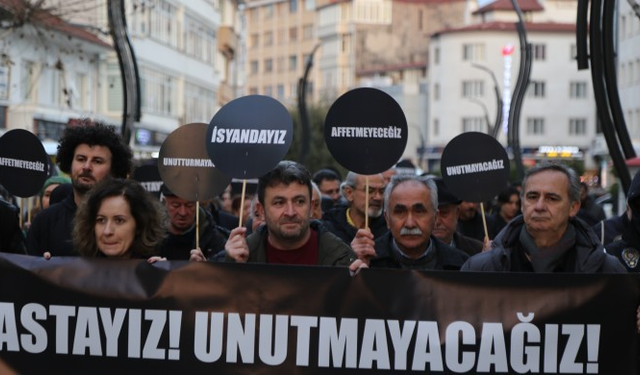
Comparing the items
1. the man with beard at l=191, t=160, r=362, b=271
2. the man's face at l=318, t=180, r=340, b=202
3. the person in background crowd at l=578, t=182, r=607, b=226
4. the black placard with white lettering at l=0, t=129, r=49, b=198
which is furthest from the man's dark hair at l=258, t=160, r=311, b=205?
the man's face at l=318, t=180, r=340, b=202

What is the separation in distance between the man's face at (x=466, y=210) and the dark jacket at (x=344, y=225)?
6.32ft

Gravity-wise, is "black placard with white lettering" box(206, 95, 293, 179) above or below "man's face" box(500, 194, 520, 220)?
above

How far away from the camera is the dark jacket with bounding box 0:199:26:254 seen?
25.8 ft

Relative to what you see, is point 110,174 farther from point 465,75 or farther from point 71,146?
point 465,75

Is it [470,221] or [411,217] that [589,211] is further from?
[411,217]

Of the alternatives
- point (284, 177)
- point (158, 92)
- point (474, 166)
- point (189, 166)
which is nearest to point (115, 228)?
point (189, 166)

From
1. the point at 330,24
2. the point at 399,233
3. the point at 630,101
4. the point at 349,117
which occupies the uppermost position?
the point at 330,24

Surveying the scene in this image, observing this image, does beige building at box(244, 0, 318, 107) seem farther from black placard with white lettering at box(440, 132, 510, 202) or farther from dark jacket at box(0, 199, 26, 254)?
dark jacket at box(0, 199, 26, 254)

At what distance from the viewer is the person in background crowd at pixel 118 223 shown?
7.01 m

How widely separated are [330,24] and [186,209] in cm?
13415

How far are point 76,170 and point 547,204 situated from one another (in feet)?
9.21

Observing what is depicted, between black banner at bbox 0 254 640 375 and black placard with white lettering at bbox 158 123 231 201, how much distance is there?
102 cm

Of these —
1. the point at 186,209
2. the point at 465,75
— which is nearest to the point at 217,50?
the point at 465,75

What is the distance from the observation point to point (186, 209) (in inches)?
373
